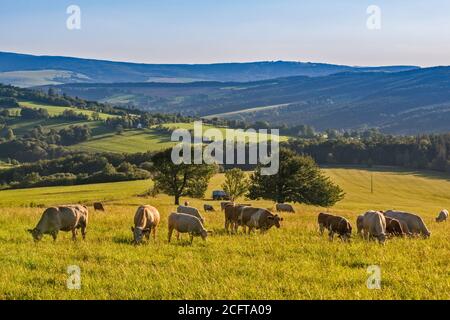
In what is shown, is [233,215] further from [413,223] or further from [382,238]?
[413,223]

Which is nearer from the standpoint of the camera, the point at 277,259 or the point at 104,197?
the point at 277,259

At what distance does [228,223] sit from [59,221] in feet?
29.5

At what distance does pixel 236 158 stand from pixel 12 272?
131638 millimetres

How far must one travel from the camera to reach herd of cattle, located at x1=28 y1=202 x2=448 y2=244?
18.6 meters

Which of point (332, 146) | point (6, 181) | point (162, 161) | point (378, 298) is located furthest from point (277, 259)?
point (332, 146)

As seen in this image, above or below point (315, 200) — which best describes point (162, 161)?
above

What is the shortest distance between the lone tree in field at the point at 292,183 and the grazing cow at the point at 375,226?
45496mm

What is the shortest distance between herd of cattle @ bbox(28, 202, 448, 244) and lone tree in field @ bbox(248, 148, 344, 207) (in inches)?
1679

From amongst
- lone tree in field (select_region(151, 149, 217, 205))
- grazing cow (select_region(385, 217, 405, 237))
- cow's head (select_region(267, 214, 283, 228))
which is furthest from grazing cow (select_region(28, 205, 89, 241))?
lone tree in field (select_region(151, 149, 217, 205))

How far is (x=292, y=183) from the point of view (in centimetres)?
6775

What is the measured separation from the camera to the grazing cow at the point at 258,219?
2262cm

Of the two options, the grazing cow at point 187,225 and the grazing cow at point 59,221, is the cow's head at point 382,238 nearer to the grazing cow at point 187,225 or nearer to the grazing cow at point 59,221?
the grazing cow at point 187,225

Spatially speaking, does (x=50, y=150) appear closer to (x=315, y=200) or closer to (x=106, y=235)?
(x=315, y=200)

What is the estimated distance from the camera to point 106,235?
1970 cm
